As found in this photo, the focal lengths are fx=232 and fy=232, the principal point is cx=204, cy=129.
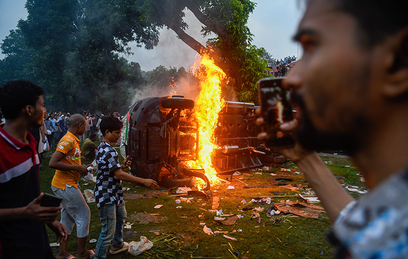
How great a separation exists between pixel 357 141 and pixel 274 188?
8423 millimetres

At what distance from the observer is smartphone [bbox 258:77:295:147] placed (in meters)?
1.38

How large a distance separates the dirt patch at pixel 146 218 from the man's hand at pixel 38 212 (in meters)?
3.95

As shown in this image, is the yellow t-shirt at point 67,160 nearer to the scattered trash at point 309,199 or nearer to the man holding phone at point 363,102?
the man holding phone at point 363,102

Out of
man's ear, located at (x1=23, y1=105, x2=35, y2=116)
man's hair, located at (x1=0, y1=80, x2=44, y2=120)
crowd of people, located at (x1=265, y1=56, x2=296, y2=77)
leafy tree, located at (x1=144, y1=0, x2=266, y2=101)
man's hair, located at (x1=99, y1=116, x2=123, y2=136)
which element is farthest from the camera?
crowd of people, located at (x1=265, y1=56, x2=296, y2=77)

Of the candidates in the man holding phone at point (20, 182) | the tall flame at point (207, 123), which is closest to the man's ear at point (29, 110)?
the man holding phone at point (20, 182)

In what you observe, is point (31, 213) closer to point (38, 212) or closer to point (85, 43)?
point (38, 212)

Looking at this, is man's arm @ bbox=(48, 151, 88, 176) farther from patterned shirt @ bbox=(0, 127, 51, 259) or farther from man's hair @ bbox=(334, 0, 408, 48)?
man's hair @ bbox=(334, 0, 408, 48)

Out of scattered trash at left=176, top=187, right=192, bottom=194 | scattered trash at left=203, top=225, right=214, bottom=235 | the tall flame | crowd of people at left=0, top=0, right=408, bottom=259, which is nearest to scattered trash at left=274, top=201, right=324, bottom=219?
scattered trash at left=203, top=225, right=214, bottom=235

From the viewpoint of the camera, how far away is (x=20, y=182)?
2.20m

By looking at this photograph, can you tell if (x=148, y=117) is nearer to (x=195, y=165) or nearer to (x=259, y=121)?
(x=195, y=165)

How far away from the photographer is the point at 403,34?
0.69 metres

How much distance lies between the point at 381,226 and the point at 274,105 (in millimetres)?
873

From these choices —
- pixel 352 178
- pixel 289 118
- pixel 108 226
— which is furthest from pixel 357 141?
pixel 352 178

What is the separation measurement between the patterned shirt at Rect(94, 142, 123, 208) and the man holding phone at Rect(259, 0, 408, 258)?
368cm
